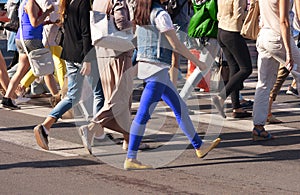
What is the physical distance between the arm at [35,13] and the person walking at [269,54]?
2.81 meters

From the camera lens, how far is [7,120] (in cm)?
1135

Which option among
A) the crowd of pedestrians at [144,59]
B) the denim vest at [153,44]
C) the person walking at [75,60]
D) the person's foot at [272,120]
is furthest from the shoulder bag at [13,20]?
the denim vest at [153,44]

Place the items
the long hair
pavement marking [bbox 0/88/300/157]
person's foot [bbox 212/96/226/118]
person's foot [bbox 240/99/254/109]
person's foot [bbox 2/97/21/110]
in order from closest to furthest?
1. the long hair
2. pavement marking [bbox 0/88/300/157]
3. person's foot [bbox 212/96/226/118]
4. person's foot [bbox 2/97/21/110]
5. person's foot [bbox 240/99/254/109]

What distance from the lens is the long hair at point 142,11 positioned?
817 cm

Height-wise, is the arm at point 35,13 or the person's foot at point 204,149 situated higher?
the arm at point 35,13

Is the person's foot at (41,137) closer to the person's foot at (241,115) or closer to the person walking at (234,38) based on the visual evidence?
the person walking at (234,38)

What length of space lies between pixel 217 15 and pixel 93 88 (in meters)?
2.36

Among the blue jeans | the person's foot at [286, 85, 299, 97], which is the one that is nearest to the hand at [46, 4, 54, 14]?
the blue jeans

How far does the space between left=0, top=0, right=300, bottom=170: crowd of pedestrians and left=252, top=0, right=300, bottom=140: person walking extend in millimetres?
11

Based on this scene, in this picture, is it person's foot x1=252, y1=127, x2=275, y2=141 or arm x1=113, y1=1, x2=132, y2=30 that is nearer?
arm x1=113, y1=1, x2=132, y2=30

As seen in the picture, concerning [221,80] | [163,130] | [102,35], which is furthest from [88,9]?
[221,80]

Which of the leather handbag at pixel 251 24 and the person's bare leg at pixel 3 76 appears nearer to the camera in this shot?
the leather handbag at pixel 251 24

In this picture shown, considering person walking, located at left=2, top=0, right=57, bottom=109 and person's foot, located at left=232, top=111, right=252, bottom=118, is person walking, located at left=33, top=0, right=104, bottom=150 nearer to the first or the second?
person walking, located at left=2, top=0, right=57, bottom=109

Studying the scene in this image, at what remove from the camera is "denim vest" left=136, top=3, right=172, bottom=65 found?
8.29 metres
